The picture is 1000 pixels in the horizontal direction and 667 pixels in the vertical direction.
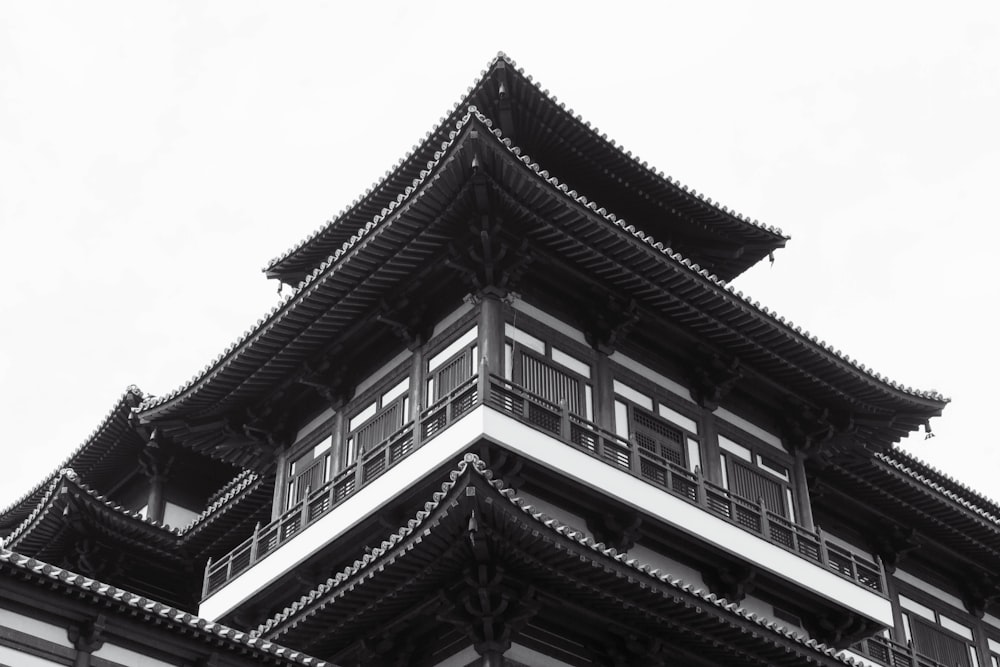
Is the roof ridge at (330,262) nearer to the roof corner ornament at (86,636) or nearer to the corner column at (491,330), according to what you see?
the corner column at (491,330)

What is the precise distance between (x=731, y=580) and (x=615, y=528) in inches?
117

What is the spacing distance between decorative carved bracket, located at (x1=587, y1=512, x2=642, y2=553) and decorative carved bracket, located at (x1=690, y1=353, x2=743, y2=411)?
4.56 meters

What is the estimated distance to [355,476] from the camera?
990 inches

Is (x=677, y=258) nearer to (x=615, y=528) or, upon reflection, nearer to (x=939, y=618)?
(x=615, y=528)

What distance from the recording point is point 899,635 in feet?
102

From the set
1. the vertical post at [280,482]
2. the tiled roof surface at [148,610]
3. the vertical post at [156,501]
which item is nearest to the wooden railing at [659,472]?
the tiled roof surface at [148,610]

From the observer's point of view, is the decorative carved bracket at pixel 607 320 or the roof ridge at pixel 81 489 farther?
the roof ridge at pixel 81 489

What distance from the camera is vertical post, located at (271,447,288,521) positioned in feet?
92.4

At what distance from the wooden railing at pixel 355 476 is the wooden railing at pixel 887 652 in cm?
1099

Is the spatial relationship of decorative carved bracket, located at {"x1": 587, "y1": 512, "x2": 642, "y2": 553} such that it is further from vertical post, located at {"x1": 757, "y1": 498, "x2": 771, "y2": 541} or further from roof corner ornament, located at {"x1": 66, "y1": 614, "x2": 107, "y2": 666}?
roof corner ornament, located at {"x1": 66, "y1": 614, "x2": 107, "y2": 666}

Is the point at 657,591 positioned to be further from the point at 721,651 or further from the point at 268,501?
the point at 268,501

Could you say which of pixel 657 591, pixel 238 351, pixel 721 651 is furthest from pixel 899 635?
pixel 238 351

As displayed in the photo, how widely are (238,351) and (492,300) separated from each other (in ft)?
19.0

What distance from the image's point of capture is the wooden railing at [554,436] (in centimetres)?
2362
